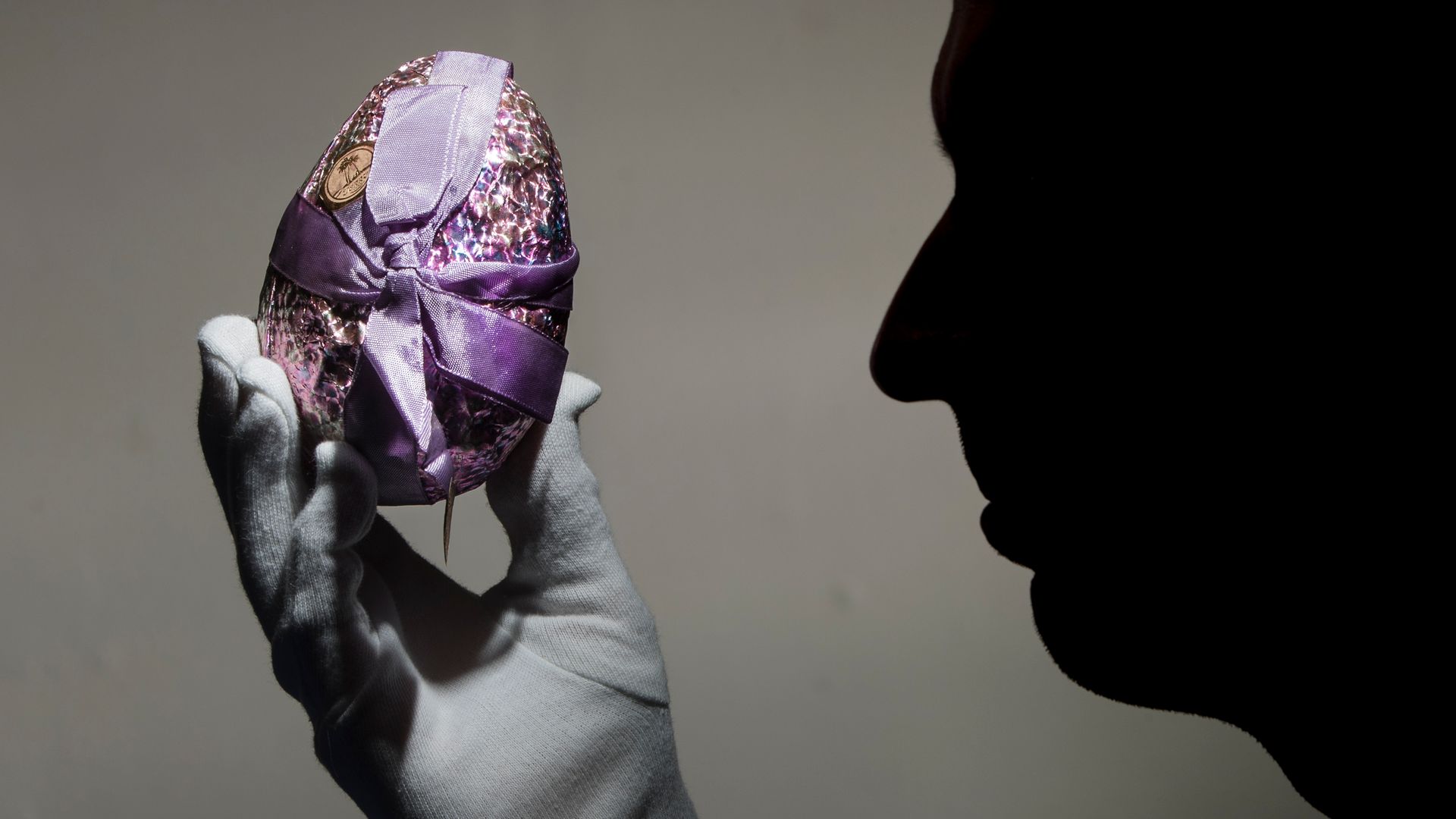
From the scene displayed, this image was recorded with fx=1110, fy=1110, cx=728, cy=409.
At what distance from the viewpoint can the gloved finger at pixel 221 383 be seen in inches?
35.9

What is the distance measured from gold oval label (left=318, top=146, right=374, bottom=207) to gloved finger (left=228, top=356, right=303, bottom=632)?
0.15 metres

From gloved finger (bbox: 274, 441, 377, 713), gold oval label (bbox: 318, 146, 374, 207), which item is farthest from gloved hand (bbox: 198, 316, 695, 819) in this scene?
gold oval label (bbox: 318, 146, 374, 207)

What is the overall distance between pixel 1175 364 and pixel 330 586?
2.12 feet

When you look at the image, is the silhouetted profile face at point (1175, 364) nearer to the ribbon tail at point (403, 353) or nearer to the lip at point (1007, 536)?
the lip at point (1007, 536)

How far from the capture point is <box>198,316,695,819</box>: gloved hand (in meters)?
0.89

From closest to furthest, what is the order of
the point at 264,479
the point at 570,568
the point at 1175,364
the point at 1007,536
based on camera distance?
1. the point at 1175,364
2. the point at 1007,536
3. the point at 264,479
4. the point at 570,568

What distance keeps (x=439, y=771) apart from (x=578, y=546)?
23cm

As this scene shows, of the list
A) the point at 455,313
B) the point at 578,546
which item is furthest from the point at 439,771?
the point at 455,313

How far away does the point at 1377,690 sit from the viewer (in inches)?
25.0

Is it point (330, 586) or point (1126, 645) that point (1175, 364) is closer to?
point (1126, 645)

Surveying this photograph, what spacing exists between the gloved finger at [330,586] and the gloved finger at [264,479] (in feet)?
0.10

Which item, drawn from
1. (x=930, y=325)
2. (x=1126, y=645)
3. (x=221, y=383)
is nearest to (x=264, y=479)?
(x=221, y=383)

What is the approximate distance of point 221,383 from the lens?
0.91 metres

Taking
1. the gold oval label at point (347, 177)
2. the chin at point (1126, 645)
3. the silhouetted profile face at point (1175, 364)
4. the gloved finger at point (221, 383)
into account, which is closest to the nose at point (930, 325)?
the silhouetted profile face at point (1175, 364)
